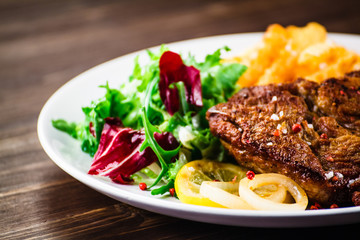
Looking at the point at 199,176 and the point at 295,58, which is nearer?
the point at 199,176

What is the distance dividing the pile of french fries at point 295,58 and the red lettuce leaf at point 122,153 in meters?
1.60

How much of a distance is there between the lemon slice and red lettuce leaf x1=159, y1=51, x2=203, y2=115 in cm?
71

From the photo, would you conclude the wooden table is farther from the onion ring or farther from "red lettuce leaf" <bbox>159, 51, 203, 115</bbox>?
"red lettuce leaf" <bbox>159, 51, 203, 115</bbox>

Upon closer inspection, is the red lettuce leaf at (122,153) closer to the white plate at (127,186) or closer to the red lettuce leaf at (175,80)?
the white plate at (127,186)

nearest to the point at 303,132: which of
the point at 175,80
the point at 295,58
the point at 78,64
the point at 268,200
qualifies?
the point at 268,200

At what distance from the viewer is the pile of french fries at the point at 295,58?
14.4 feet

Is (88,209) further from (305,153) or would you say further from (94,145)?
(305,153)

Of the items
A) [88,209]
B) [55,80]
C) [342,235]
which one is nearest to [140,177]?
[88,209]

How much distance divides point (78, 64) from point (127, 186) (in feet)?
12.2

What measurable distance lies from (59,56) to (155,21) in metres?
2.07

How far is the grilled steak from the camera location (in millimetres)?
2740

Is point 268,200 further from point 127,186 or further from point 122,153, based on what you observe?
point 122,153

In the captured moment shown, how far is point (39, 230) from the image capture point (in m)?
3.05

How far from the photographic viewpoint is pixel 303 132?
9.97 feet
